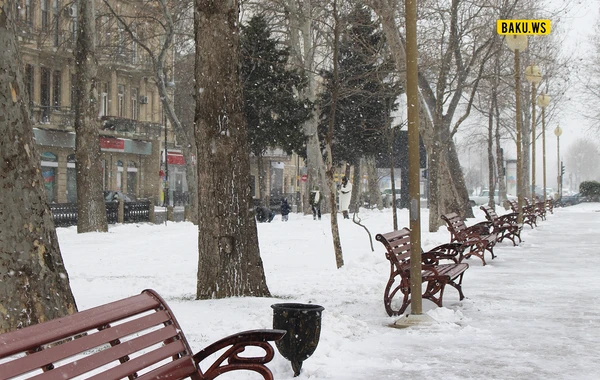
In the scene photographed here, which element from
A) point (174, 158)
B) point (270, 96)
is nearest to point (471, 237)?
point (270, 96)

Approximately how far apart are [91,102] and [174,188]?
34736 mm

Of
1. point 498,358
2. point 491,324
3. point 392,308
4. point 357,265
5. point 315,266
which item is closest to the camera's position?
point 498,358

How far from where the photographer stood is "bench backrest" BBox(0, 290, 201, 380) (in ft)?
10.6

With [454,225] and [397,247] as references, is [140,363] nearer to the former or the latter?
[397,247]

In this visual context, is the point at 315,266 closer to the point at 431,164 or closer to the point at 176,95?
the point at 431,164

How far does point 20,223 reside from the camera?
6195 millimetres

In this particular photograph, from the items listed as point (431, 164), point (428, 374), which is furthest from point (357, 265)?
point (431, 164)

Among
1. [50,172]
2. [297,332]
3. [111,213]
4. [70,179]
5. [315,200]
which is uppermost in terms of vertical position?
[50,172]

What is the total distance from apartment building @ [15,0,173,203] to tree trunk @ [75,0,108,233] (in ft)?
39.2

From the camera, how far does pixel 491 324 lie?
28.3 ft

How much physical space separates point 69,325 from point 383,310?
635 cm

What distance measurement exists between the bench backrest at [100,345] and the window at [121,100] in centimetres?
4456

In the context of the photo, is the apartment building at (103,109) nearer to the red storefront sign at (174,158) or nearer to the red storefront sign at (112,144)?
the red storefront sign at (112,144)

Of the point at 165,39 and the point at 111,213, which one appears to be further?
the point at 111,213
